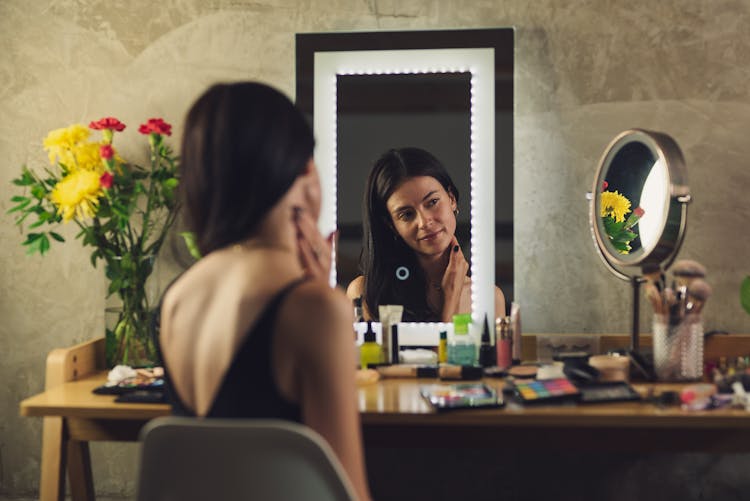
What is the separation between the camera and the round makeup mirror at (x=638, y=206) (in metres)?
2.16

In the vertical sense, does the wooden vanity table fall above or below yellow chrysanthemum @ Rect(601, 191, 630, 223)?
below

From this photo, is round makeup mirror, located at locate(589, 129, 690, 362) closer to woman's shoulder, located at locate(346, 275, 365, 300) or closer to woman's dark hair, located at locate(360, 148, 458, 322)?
woman's dark hair, located at locate(360, 148, 458, 322)

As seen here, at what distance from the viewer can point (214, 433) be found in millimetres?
1081

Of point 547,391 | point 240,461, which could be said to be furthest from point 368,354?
point 240,461

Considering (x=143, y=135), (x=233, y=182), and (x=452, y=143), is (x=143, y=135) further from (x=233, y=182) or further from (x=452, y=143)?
(x=233, y=182)

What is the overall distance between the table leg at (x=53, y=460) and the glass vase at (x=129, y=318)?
0.35 metres

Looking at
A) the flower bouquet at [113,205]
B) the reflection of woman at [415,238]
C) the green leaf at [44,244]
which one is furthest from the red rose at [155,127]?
the reflection of woman at [415,238]

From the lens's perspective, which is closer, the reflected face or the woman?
the woman

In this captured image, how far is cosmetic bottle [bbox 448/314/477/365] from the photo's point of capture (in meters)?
2.24

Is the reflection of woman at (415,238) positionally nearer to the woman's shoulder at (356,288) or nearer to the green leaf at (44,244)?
the woman's shoulder at (356,288)

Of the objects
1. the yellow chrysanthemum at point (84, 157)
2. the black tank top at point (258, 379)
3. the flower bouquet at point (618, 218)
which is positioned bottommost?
the black tank top at point (258, 379)

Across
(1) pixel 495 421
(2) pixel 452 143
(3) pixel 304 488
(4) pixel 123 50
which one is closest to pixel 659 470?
(1) pixel 495 421

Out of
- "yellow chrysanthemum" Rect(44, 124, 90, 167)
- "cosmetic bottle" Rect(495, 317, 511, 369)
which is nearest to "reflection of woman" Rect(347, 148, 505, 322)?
"cosmetic bottle" Rect(495, 317, 511, 369)

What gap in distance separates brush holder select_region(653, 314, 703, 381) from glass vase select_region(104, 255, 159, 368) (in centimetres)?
136
